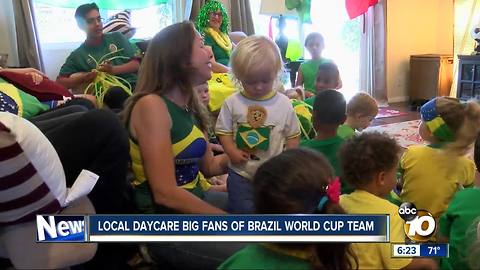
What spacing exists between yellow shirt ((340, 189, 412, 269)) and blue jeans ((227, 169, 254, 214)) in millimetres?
401

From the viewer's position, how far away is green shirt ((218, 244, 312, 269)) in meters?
0.92

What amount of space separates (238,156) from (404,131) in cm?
320

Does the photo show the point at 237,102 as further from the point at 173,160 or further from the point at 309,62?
the point at 309,62

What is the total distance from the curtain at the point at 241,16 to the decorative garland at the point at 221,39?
41.7 inches

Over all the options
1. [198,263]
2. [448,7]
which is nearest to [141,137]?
[198,263]

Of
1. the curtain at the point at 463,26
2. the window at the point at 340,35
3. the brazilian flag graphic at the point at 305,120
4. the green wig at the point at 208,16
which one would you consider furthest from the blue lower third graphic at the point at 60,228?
the curtain at the point at 463,26

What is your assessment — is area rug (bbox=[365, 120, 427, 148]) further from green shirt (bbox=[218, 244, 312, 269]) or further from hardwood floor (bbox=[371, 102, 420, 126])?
green shirt (bbox=[218, 244, 312, 269])

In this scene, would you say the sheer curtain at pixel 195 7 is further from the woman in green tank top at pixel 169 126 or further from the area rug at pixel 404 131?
the woman in green tank top at pixel 169 126

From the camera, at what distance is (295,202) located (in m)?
0.96

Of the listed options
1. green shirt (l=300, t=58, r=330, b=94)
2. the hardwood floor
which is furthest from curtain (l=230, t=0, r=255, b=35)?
the hardwood floor

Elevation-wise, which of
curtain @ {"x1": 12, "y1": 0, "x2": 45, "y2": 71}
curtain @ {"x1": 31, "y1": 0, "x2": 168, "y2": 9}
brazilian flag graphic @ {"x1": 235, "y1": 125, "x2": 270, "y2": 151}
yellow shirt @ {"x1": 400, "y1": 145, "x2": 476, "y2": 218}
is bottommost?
yellow shirt @ {"x1": 400, "y1": 145, "x2": 476, "y2": 218}

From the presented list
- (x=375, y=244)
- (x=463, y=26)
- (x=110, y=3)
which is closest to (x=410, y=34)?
(x=463, y=26)

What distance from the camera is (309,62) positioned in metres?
3.89

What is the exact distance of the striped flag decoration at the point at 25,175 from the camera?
1.03 metres
